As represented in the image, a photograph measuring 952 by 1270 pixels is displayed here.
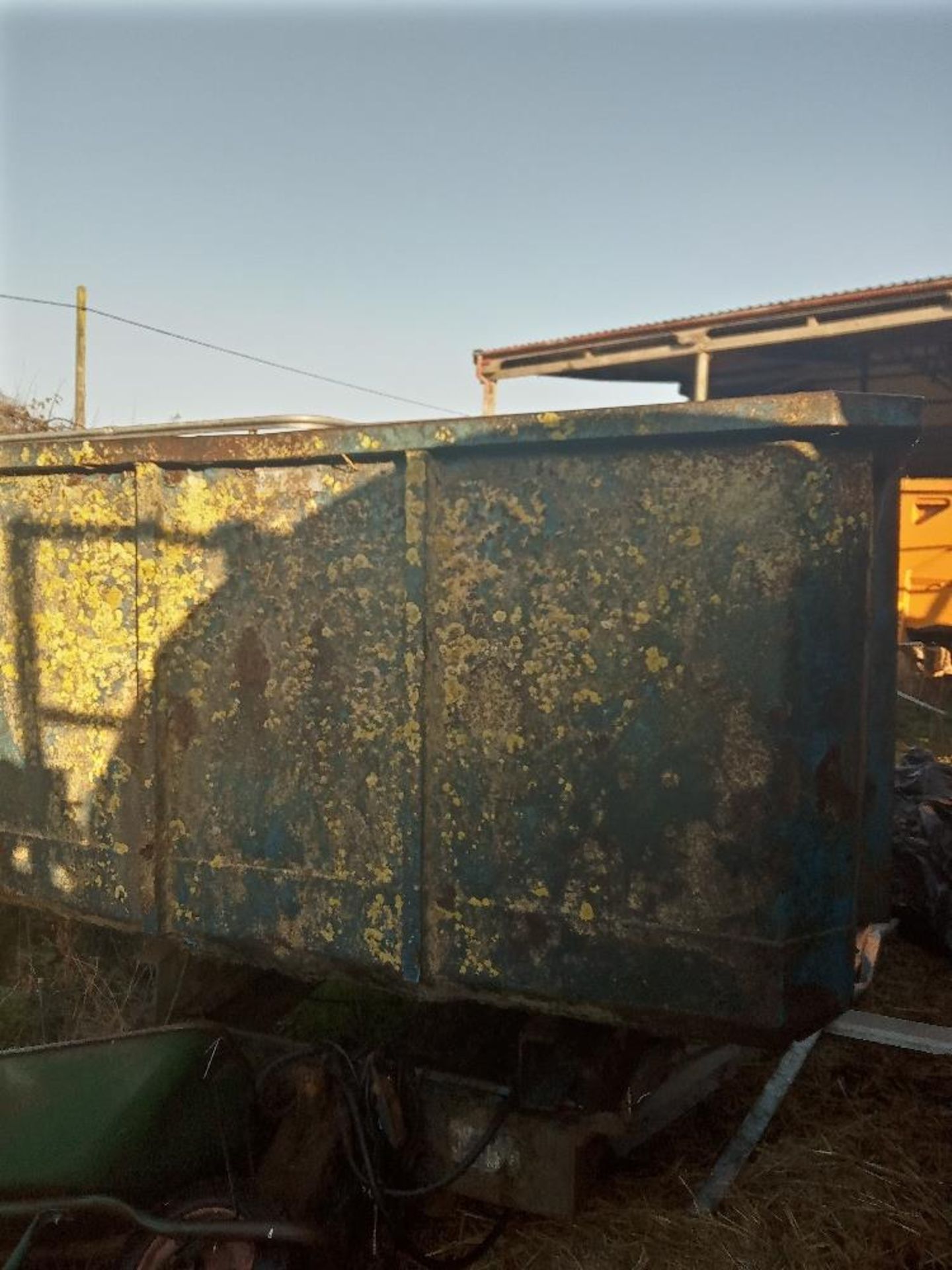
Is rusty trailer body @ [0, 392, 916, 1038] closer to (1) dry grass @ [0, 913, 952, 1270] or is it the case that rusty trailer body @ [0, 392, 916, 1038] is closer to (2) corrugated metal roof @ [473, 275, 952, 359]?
(1) dry grass @ [0, 913, 952, 1270]

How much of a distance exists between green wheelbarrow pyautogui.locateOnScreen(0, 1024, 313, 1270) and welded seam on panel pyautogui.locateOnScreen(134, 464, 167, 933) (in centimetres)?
43

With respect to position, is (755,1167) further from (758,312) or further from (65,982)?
(758,312)

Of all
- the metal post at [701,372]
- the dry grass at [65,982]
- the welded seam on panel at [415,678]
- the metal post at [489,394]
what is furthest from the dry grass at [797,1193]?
the metal post at [489,394]

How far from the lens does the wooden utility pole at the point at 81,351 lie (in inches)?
557

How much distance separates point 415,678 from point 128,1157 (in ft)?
3.84

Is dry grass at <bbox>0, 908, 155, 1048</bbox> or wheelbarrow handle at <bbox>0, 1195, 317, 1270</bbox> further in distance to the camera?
dry grass at <bbox>0, 908, 155, 1048</bbox>

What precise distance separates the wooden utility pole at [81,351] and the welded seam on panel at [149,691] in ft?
40.7

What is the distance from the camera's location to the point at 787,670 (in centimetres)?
190

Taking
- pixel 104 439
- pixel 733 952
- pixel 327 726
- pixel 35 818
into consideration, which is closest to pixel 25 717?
pixel 35 818

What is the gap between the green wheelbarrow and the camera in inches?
77.7

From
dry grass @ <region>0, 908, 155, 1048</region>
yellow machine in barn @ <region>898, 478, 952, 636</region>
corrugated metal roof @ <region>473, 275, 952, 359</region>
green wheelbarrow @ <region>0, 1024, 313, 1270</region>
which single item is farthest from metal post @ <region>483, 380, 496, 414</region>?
green wheelbarrow @ <region>0, 1024, 313, 1270</region>

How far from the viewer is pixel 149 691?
8.32 feet

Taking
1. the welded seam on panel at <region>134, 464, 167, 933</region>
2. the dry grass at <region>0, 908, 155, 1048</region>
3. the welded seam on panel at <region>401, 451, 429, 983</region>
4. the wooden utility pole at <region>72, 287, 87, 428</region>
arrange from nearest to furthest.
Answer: the welded seam on panel at <region>401, 451, 429, 983</region>, the welded seam on panel at <region>134, 464, 167, 933</region>, the dry grass at <region>0, 908, 155, 1048</region>, the wooden utility pole at <region>72, 287, 87, 428</region>

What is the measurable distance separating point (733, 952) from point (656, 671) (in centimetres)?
58
